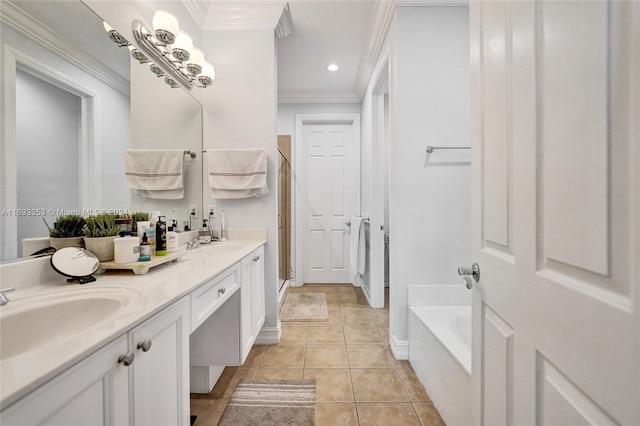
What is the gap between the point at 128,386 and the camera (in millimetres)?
627

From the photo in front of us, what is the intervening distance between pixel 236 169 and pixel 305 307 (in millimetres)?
1620

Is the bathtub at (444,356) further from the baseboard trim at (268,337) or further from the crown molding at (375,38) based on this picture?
the crown molding at (375,38)

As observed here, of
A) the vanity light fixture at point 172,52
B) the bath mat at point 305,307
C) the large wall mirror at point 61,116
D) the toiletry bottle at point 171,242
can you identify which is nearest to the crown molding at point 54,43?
the large wall mirror at point 61,116

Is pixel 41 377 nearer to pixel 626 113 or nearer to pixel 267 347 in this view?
pixel 626 113

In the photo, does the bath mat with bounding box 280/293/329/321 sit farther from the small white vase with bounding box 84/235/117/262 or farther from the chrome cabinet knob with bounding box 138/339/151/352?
the chrome cabinet knob with bounding box 138/339/151/352

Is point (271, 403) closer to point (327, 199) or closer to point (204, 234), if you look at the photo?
point (204, 234)

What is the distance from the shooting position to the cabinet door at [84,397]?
1.37ft

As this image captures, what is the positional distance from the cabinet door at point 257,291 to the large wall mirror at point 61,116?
736 mm

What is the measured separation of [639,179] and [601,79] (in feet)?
0.58

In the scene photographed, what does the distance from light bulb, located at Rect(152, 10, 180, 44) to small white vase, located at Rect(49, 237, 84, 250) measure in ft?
3.99

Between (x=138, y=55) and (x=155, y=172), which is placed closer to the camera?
(x=138, y=55)

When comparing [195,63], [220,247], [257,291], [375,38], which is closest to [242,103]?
[195,63]

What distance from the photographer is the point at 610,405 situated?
43 cm

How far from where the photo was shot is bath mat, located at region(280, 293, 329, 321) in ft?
8.52
